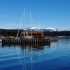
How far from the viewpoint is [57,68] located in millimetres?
32844

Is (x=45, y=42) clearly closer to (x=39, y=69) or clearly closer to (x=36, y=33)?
(x=36, y=33)

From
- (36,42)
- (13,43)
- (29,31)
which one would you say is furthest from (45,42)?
(29,31)

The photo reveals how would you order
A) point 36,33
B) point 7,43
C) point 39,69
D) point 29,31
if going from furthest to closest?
point 29,31
point 36,33
point 7,43
point 39,69

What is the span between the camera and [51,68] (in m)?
32.8

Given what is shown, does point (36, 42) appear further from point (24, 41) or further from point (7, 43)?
point (7, 43)

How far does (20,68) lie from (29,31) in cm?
10376

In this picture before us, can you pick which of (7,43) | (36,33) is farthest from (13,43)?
(36,33)

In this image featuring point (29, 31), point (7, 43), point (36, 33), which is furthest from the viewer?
point (29, 31)

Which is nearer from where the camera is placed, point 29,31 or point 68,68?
point 68,68

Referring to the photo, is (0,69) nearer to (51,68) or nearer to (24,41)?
(51,68)

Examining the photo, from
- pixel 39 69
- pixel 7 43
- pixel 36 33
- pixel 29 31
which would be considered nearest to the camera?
pixel 39 69

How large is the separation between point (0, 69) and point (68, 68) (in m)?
9.57

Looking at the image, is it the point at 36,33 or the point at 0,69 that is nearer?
the point at 0,69

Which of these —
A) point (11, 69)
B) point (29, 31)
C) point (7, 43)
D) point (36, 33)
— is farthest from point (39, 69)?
point (29, 31)
